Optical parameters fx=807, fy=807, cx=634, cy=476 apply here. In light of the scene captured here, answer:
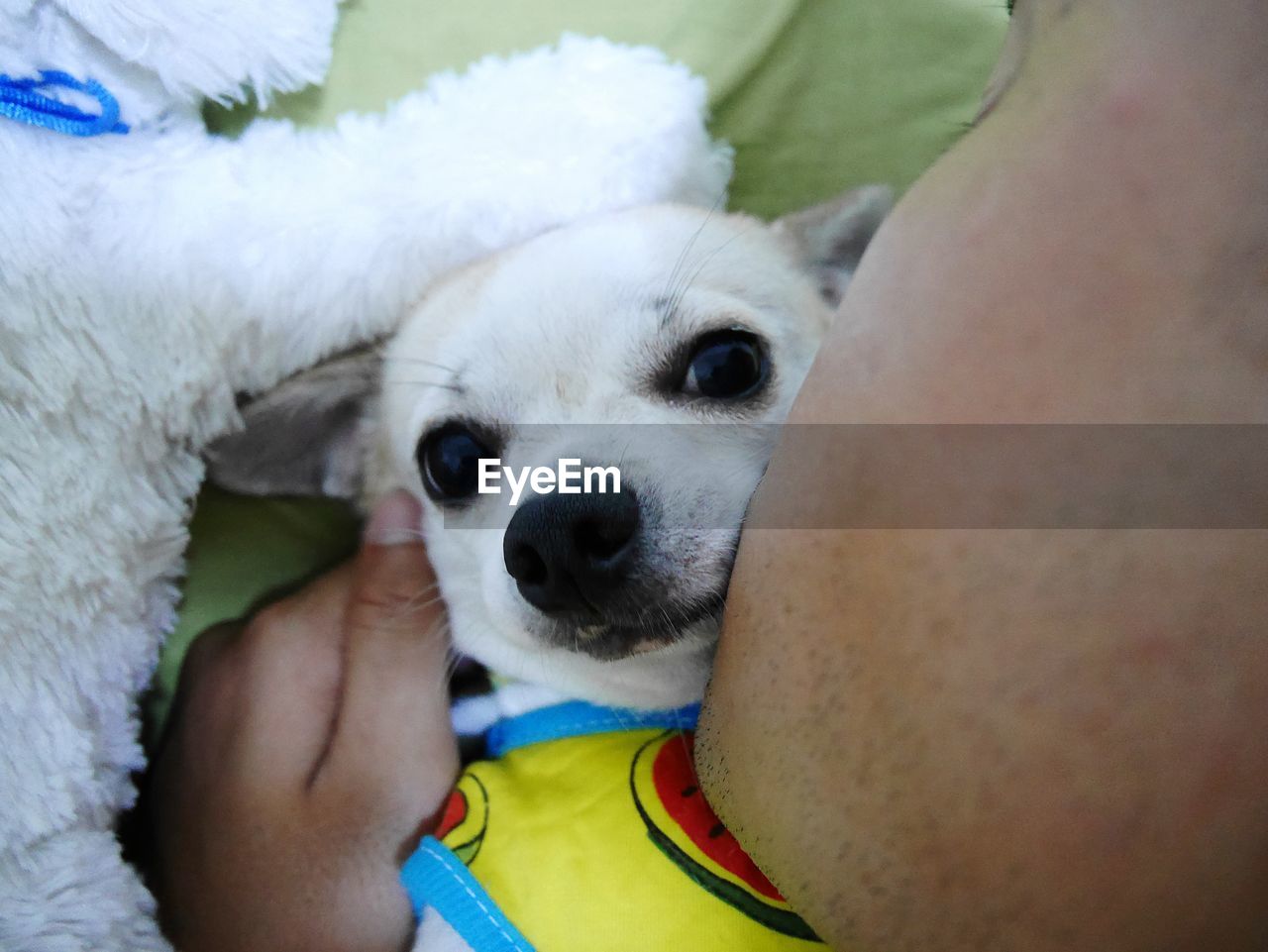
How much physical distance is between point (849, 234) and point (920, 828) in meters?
0.92

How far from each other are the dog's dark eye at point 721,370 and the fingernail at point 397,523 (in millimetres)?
516

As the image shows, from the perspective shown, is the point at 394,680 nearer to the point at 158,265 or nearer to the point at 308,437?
the point at 308,437

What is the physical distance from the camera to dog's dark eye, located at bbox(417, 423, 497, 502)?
114 cm

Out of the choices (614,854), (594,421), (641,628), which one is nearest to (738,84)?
(594,421)

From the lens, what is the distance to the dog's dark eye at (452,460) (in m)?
1.14

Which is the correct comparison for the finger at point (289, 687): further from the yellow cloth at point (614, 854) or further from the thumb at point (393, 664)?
the yellow cloth at point (614, 854)

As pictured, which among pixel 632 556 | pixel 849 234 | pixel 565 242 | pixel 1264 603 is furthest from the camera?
pixel 849 234

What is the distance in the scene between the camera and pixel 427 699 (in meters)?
1.24

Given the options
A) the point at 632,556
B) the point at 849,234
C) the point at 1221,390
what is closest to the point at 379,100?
the point at 849,234

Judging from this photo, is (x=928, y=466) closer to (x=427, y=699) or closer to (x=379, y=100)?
(x=427, y=699)

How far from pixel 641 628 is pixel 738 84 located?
947 mm

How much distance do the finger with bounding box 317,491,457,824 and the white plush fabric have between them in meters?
0.27
